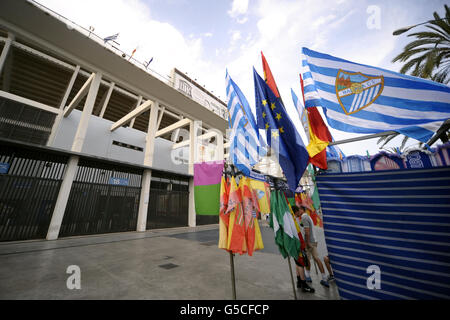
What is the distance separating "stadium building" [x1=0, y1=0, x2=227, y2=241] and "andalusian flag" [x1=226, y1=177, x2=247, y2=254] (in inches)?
382

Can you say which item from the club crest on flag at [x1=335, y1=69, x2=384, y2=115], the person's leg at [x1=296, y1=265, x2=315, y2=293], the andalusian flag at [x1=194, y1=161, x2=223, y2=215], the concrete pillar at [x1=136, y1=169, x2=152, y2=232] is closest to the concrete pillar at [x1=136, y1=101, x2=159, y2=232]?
the concrete pillar at [x1=136, y1=169, x2=152, y2=232]

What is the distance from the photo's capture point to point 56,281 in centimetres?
349

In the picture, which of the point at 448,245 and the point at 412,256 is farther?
the point at 412,256

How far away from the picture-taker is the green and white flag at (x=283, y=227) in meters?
3.04

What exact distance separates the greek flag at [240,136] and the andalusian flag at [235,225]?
50 cm

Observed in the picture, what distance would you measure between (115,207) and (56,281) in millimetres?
7355

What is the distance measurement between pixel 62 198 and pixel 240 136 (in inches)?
394

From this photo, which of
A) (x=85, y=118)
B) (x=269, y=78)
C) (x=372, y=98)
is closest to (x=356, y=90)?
(x=372, y=98)

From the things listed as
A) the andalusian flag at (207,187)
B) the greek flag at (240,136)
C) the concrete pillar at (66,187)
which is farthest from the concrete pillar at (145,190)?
the greek flag at (240,136)

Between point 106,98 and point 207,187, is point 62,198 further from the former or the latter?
point 207,187

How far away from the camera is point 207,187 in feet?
10.2

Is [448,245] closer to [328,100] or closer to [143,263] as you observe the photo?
[328,100]
